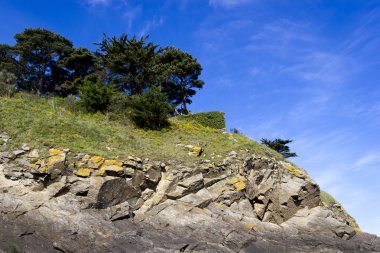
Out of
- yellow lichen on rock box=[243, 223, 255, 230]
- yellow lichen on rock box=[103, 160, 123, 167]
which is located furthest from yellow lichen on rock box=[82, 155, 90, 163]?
yellow lichen on rock box=[243, 223, 255, 230]

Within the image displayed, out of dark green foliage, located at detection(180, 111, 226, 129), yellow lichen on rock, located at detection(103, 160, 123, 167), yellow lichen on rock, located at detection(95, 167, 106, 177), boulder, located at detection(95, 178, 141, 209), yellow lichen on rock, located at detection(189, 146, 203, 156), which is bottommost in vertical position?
boulder, located at detection(95, 178, 141, 209)

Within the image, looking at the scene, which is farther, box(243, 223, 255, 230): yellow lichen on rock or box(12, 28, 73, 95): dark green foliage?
box(12, 28, 73, 95): dark green foliage

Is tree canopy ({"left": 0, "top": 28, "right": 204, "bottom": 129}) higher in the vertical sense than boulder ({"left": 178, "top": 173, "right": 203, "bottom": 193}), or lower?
higher

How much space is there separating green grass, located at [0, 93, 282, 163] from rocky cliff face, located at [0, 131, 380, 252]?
37.5 inches

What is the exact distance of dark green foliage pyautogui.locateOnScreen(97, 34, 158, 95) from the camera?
2906 cm

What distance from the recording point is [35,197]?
1255cm

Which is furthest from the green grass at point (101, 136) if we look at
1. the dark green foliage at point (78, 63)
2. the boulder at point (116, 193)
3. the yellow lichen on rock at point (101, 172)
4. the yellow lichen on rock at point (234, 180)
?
the dark green foliage at point (78, 63)

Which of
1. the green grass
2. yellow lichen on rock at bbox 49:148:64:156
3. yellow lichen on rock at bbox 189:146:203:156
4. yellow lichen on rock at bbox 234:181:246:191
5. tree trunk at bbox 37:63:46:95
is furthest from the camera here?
tree trunk at bbox 37:63:46:95

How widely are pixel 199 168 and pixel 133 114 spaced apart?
25.1 ft

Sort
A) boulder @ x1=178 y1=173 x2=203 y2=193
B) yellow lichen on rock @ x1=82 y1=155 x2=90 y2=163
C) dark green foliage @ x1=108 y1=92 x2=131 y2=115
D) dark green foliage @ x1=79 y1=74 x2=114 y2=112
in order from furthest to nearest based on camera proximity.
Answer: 1. dark green foliage @ x1=108 y1=92 x2=131 y2=115
2. dark green foliage @ x1=79 y1=74 x2=114 y2=112
3. boulder @ x1=178 y1=173 x2=203 y2=193
4. yellow lichen on rock @ x1=82 y1=155 x2=90 y2=163

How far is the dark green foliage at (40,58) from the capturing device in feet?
120

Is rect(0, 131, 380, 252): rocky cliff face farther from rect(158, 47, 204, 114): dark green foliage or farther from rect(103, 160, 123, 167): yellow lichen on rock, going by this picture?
rect(158, 47, 204, 114): dark green foliage

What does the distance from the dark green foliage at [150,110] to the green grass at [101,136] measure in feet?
2.56

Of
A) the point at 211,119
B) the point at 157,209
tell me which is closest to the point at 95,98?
the point at 211,119
